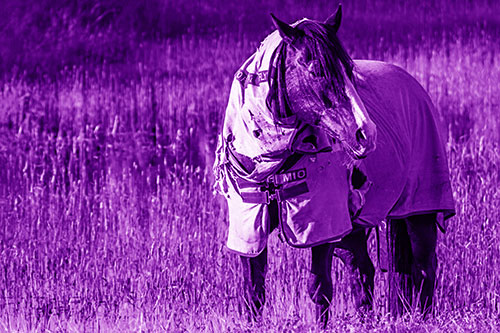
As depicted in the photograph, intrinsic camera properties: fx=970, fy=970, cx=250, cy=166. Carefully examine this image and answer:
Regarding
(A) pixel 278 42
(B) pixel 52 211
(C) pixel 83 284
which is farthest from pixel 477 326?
(B) pixel 52 211

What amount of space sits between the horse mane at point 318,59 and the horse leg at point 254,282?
695 mm

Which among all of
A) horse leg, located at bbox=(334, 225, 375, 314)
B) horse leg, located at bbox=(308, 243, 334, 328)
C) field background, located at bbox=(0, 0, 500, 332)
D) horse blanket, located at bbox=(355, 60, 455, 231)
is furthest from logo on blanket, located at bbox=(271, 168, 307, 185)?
horse leg, located at bbox=(334, 225, 375, 314)

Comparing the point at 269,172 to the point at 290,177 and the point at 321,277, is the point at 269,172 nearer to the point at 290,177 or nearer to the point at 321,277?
the point at 290,177

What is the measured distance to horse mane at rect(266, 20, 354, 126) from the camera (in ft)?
13.7

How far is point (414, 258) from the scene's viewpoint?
5.54m

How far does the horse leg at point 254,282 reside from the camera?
4566 millimetres

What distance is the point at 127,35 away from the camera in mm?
16031

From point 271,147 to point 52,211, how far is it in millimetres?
3267

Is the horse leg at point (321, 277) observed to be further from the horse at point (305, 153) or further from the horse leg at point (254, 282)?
the horse leg at point (254, 282)

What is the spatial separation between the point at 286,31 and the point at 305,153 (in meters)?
0.57

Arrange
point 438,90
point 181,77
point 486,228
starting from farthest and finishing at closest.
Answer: point 181,77 < point 438,90 < point 486,228

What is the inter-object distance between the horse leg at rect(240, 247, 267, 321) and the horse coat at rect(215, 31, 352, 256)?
0.10 meters

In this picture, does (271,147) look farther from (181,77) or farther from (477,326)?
(181,77)

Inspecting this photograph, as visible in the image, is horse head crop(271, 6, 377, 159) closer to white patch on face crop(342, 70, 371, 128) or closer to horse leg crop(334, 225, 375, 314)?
white patch on face crop(342, 70, 371, 128)
